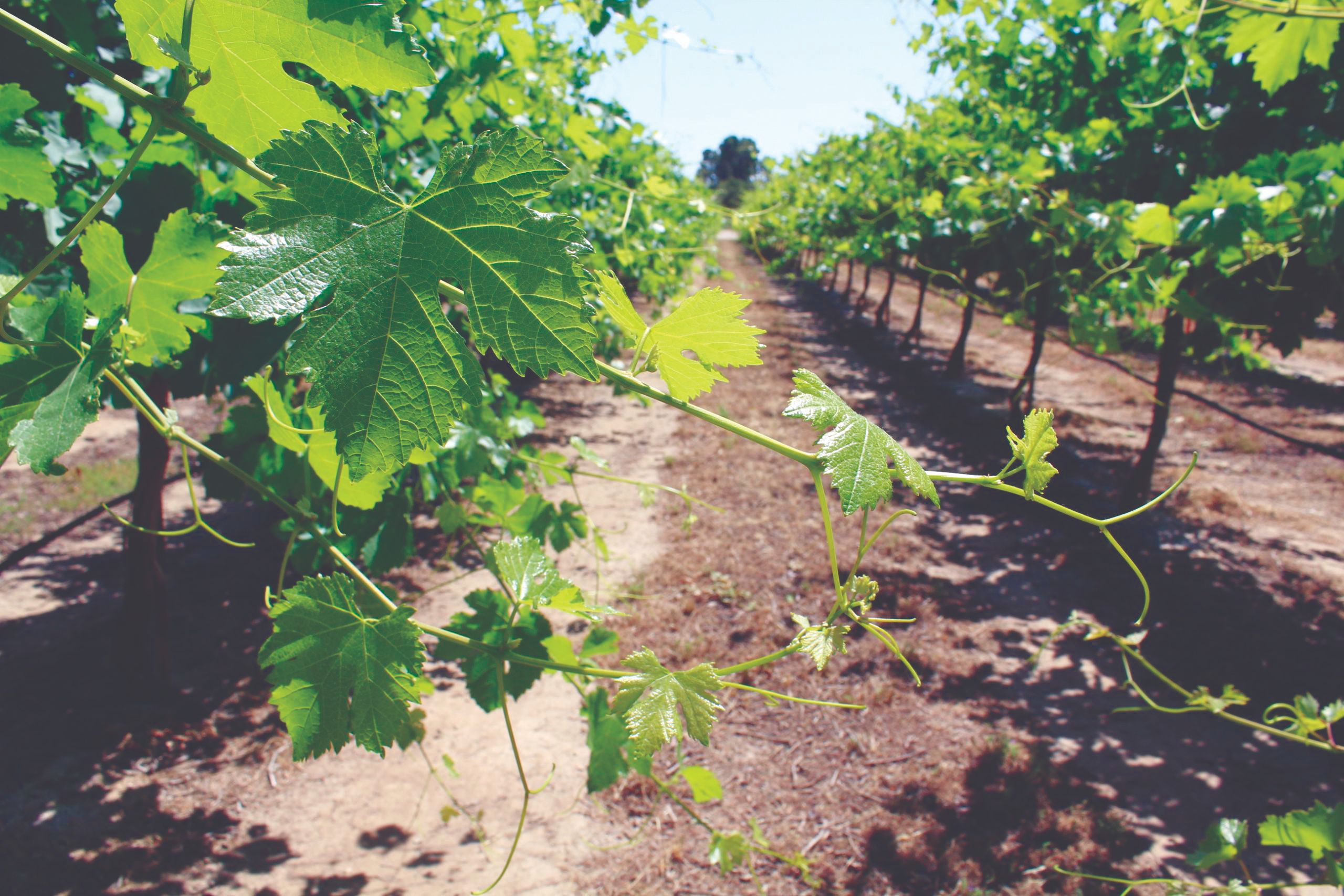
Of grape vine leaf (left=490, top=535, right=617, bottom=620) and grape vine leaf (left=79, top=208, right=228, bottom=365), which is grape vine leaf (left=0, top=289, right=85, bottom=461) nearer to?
grape vine leaf (left=79, top=208, right=228, bottom=365)

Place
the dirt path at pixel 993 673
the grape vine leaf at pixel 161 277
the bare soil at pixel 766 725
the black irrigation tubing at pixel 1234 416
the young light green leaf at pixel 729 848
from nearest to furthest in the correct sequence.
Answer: the grape vine leaf at pixel 161 277 → the young light green leaf at pixel 729 848 → the bare soil at pixel 766 725 → the dirt path at pixel 993 673 → the black irrigation tubing at pixel 1234 416

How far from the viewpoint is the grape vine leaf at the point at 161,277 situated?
88cm

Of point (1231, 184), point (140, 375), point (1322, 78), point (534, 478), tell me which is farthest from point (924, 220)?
point (140, 375)

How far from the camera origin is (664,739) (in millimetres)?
665

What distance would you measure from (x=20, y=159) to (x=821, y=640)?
3.20 feet

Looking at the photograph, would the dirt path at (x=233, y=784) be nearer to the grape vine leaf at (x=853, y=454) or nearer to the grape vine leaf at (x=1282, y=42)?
the grape vine leaf at (x=853, y=454)

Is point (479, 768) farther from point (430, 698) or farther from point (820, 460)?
point (820, 460)

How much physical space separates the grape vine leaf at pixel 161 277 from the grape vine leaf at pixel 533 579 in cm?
47

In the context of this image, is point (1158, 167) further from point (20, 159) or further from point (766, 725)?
point (20, 159)

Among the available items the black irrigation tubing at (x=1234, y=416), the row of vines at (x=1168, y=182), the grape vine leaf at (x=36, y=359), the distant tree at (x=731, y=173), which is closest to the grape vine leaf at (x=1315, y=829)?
the row of vines at (x=1168, y=182)

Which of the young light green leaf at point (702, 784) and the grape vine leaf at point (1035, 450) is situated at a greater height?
the grape vine leaf at point (1035, 450)

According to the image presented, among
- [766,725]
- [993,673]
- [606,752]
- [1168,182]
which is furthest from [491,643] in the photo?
[1168,182]

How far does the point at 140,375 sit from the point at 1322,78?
483 centimetres

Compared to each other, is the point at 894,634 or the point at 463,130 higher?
the point at 463,130
